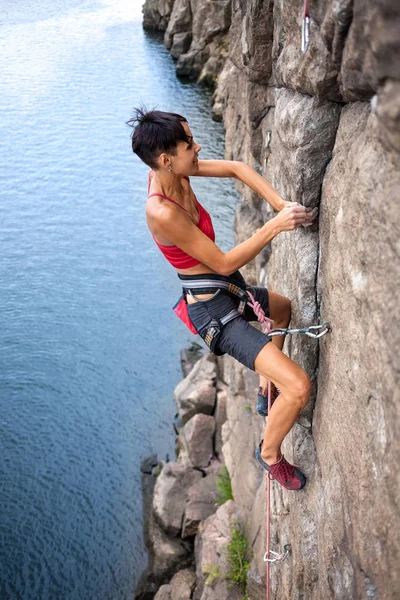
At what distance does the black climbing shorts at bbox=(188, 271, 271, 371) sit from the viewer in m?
4.54

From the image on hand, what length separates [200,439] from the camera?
13.1 m

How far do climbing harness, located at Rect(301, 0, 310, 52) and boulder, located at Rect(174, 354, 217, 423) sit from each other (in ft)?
33.7

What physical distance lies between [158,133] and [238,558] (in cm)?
710

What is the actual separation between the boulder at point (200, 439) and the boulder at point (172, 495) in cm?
28

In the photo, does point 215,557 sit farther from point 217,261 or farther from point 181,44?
point 181,44

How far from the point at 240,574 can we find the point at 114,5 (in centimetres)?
4460

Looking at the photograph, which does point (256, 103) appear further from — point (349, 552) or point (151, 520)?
point (151, 520)

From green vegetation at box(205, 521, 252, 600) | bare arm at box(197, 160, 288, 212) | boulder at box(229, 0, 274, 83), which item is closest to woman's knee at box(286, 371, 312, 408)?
bare arm at box(197, 160, 288, 212)

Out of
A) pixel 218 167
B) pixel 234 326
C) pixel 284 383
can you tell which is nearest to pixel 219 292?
pixel 234 326

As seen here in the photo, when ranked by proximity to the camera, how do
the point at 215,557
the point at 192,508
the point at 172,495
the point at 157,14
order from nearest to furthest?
the point at 215,557, the point at 192,508, the point at 172,495, the point at 157,14

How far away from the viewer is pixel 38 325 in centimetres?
1823

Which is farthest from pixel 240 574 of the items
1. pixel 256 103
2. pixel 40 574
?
pixel 256 103

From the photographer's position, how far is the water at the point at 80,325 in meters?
13.1

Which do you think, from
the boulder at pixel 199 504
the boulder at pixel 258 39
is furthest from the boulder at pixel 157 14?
the boulder at pixel 258 39
